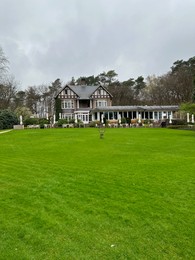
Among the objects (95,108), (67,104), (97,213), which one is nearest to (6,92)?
(67,104)

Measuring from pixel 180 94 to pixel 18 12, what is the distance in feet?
133

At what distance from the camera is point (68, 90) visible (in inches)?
1913

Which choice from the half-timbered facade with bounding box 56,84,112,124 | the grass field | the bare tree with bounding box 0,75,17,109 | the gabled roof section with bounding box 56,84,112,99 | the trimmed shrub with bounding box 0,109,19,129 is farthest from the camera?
the gabled roof section with bounding box 56,84,112,99

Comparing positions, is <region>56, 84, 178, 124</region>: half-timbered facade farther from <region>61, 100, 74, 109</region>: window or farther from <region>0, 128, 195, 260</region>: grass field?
<region>0, 128, 195, 260</region>: grass field

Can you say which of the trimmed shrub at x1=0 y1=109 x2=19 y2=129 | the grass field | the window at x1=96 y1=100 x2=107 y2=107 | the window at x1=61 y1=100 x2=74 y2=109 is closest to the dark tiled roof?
the window at x1=61 y1=100 x2=74 y2=109

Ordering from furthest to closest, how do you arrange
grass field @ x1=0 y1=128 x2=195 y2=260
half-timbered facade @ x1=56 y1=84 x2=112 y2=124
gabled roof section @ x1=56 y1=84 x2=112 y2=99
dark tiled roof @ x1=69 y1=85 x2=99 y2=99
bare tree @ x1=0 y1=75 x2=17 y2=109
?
dark tiled roof @ x1=69 y1=85 x2=99 y2=99
gabled roof section @ x1=56 y1=84 x2=112 y2=99
half-timbered facade @ x1=56 y1=84 x2=112 y2=124
bare tree @ x1=0 y1=75 x2=17 y2=109
grass field @ x1=0 y1=128 x2=195 y2=260

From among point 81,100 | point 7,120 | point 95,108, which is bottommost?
point 7,120

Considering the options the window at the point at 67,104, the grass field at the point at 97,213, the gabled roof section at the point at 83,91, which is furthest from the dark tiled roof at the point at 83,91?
the grass field at the point at 97,213

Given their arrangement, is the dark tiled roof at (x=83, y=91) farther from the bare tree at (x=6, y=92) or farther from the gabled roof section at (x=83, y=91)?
the bare tree at (x=6, y=92)

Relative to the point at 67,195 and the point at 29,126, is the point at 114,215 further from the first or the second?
the point at 29,126

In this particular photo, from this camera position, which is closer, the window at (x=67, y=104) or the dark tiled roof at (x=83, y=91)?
the window at (x=67, y=104)

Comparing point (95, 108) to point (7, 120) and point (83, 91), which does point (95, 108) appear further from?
point (7, 120)

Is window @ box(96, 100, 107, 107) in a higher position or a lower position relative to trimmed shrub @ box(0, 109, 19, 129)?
higher

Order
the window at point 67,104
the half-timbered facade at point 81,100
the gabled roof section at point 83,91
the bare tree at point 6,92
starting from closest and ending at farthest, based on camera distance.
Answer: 1. the bare tree at point 6,92
2. the half-timbered facade at point 81,100
3. the window at point 67,104
4. the gabled roof section at point 83,91
